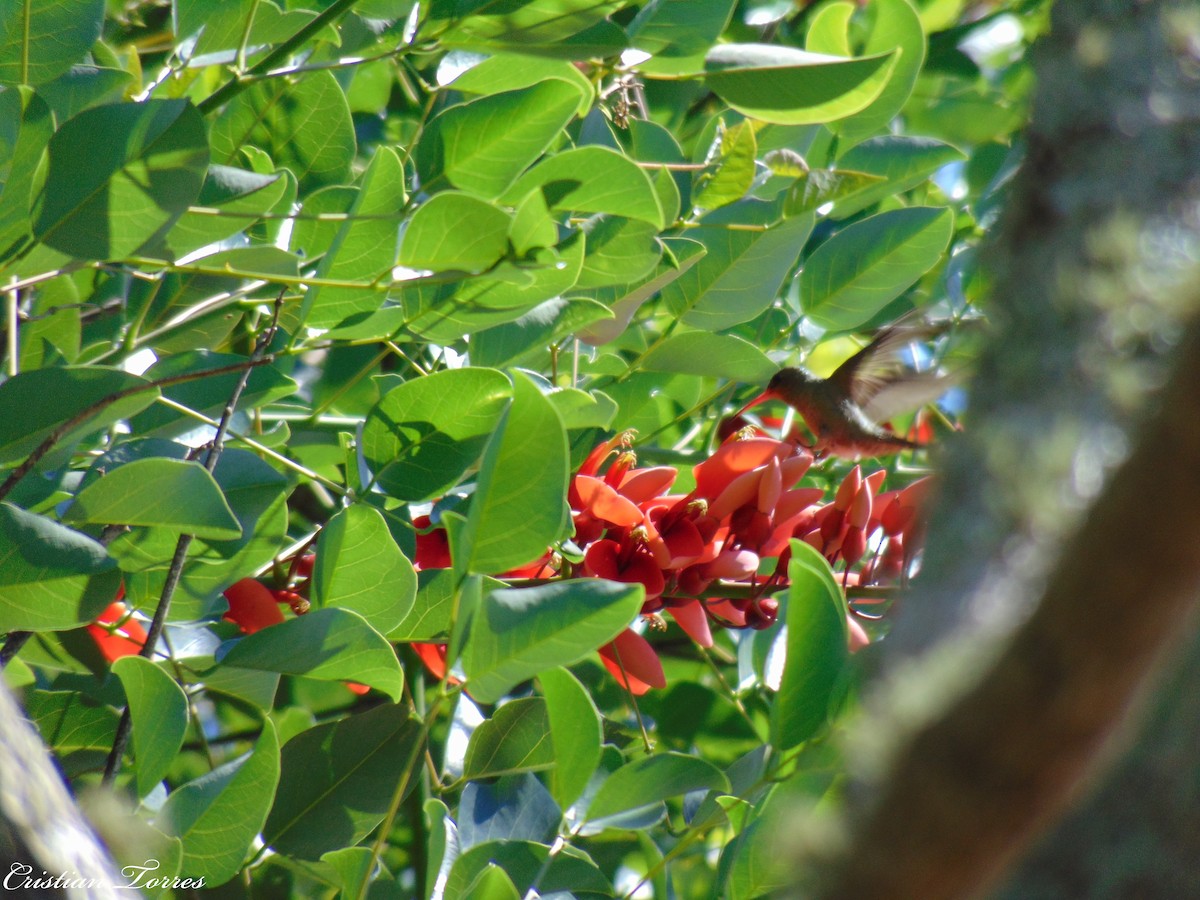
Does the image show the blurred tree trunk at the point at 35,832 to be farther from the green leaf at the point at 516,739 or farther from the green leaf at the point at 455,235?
the green leaf at the point at 516,739

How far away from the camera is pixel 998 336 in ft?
0.85

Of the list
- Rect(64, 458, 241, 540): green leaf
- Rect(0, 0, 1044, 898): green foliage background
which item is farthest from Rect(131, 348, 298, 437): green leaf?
Rect(64, 458, 241, 540): green leaf

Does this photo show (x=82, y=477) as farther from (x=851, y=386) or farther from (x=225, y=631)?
(x=851, y=386)

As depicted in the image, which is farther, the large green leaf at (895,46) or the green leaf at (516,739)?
the large green leaf at (895,46)

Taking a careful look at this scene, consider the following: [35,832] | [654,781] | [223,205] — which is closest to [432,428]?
[223,205]

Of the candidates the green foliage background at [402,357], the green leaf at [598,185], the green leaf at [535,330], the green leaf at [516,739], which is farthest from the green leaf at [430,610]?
the green leaf at [598,185]

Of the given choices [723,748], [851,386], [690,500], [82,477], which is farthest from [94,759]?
[851,386]

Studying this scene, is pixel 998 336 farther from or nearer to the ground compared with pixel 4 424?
farther from the ground

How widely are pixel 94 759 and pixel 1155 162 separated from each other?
3.69ft

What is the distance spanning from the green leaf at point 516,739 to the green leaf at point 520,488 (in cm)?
37

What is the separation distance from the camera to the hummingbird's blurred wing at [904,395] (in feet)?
4.73

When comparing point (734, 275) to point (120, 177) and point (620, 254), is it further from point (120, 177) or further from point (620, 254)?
point (120, 177)

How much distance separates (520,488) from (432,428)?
1.09ft

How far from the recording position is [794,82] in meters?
0.99
